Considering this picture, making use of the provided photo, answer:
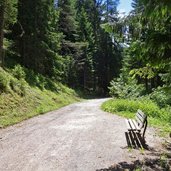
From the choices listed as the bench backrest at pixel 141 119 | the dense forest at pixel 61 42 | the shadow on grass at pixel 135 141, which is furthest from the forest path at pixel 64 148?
the dense forest at pixel 61 42

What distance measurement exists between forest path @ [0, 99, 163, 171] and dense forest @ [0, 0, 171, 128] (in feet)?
6.83

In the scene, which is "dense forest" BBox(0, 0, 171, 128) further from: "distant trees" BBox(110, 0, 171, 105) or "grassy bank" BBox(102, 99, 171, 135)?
"grassy bank" BBox(102, 99, 171, 135)

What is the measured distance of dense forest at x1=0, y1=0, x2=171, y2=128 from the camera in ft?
23.3

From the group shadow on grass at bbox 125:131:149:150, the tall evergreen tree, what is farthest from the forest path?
the tall evergreen tree

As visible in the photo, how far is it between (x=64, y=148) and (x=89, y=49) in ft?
179

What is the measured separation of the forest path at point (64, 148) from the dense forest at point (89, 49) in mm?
2082

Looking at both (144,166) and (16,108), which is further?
(16,108)

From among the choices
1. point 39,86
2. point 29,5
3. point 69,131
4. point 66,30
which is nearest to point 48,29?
point 29,5

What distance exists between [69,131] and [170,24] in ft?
21.9

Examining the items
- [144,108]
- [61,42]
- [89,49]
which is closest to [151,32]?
[144,108]

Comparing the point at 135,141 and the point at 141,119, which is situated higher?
the point at 141,119

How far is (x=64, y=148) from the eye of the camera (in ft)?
29.7

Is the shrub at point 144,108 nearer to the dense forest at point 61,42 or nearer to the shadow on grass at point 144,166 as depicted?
the dense forest at point 61,42

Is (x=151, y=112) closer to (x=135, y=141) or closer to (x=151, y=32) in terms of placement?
(x=135, y=141)
